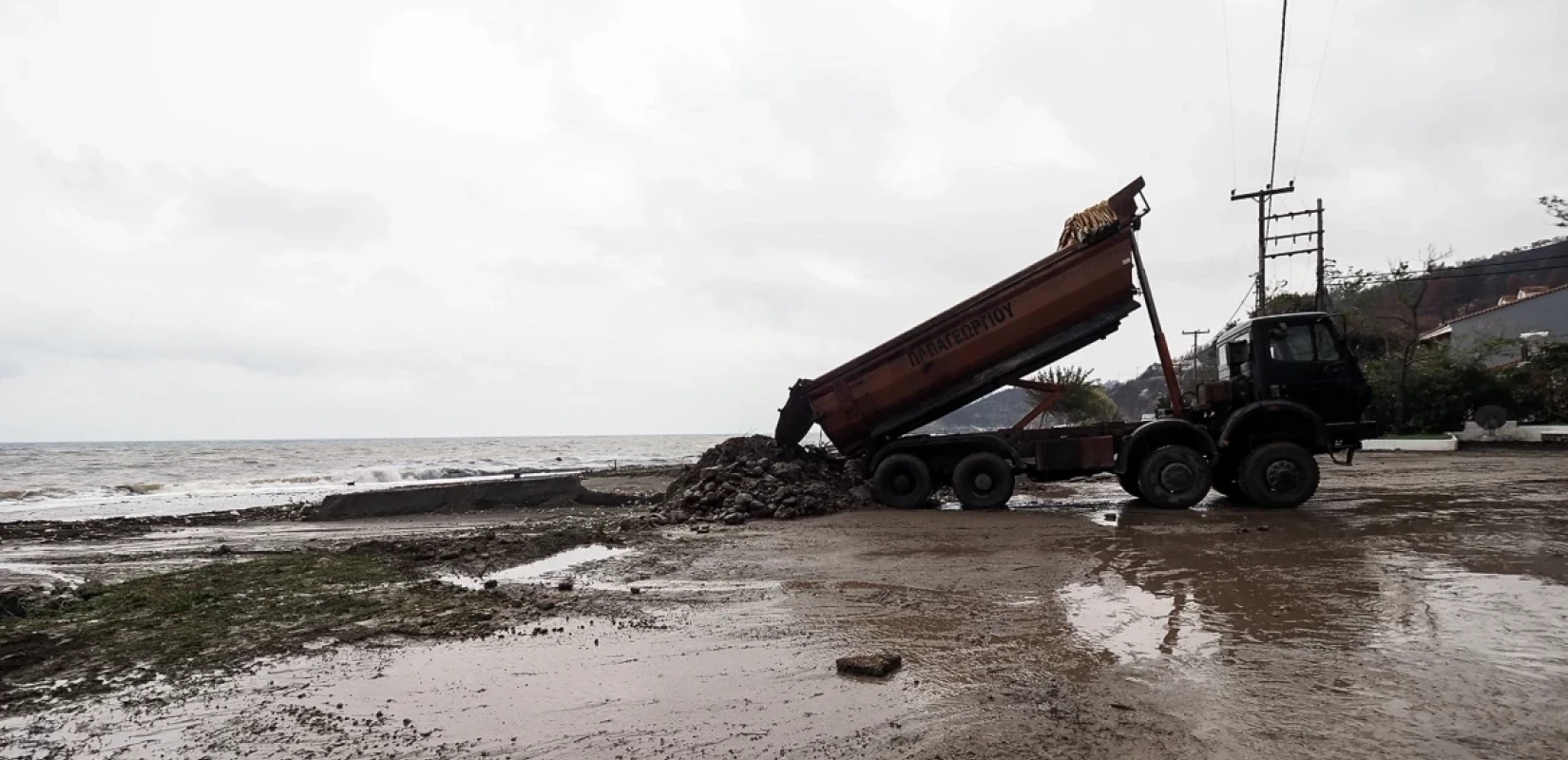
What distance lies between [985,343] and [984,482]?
6.68 ft

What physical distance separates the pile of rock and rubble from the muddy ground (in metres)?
3.14

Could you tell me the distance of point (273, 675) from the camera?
4.26 m

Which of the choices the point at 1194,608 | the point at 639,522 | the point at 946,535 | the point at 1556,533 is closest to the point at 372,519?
the point at 639,522

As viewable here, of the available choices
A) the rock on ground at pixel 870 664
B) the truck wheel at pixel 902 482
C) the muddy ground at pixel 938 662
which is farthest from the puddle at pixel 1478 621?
the truck wheel at pixel 902 482

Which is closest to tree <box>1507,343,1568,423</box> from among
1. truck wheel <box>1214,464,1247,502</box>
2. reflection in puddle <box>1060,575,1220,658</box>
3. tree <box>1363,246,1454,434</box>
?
tree <box>1363,246,1454,434</box>

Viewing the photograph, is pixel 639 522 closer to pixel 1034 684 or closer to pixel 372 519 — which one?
pixel 372 519

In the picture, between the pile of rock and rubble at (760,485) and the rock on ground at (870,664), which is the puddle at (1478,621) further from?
the pile of rock and rubble at (760,485)

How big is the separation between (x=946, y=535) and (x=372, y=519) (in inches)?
413

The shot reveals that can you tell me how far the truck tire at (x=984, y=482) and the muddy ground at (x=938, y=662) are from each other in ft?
11.5

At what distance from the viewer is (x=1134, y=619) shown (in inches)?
189

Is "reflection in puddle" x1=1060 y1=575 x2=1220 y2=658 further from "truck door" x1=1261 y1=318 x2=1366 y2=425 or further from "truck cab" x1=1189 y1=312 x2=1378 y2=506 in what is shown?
"truck door" x1=1261 y1=318 x2=1366 y2=425

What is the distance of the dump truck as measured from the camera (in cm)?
1064

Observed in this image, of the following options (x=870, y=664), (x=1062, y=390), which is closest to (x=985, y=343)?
A: (x=1062, y=390)

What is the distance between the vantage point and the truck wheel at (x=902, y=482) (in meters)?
11.9
